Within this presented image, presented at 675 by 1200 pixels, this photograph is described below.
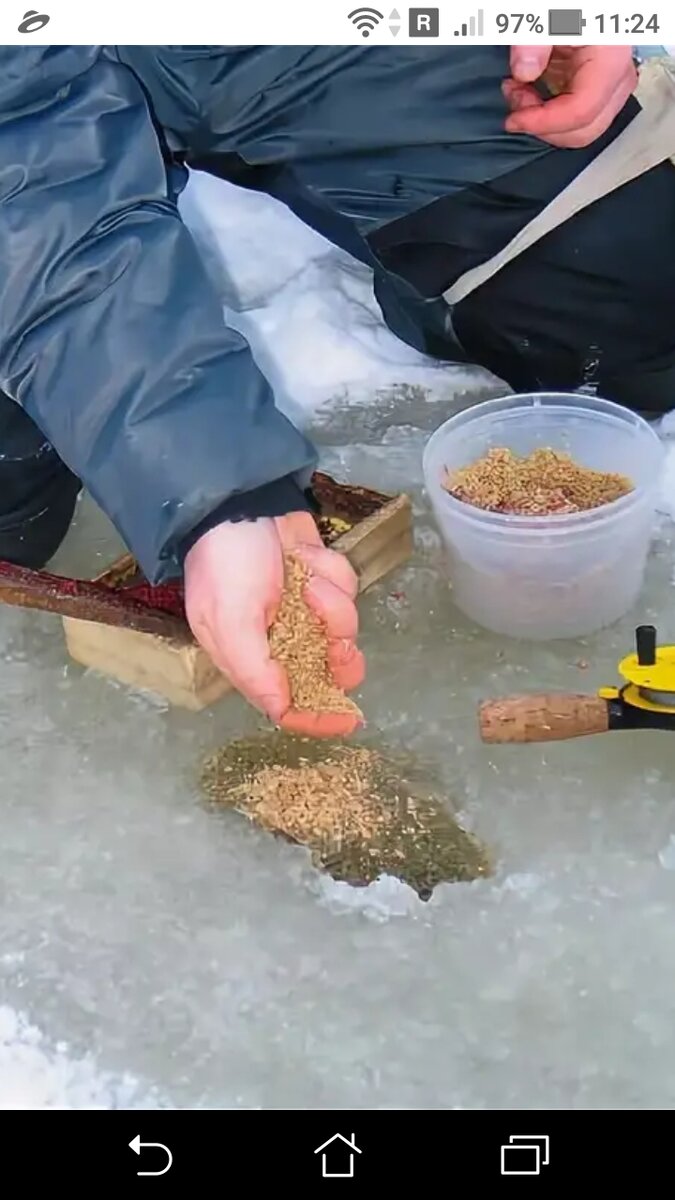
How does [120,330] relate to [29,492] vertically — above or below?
above

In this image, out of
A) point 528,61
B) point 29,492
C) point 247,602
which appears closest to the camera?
point 247,602

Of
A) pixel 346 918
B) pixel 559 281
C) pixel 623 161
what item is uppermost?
pixel 623 161

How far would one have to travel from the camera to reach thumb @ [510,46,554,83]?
1121 mm

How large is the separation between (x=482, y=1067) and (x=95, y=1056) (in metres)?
0.22

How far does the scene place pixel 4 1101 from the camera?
78 cm

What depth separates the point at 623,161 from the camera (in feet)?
4.18

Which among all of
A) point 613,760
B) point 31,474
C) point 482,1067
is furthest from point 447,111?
point 482,1067

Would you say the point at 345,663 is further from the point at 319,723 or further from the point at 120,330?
the point at 120,330

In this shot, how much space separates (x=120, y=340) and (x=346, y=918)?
1.25ft

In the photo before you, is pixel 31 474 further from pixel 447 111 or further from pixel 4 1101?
pixel 4 1101
